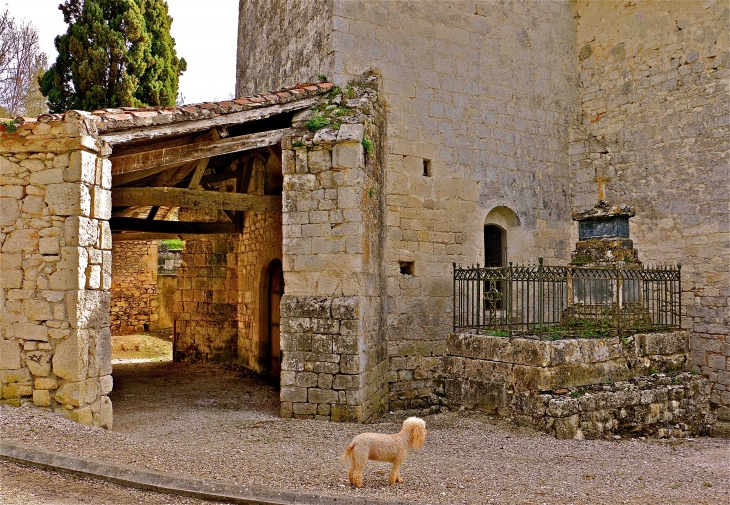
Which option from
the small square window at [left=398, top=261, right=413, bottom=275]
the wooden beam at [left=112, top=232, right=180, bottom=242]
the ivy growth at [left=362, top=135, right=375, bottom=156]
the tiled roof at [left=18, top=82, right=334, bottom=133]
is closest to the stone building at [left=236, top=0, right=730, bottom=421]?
the small square window at [left=398, top=261, right=413, bottom=275]

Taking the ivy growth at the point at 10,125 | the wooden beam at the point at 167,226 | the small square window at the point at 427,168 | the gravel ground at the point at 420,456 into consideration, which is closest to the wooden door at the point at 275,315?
the wooden beam at the point at 167,226

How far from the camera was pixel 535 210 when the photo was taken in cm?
1006

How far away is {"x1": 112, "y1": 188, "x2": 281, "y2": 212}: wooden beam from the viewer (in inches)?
290

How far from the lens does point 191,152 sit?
24.1 ft

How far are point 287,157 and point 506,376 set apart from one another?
12.5 ft

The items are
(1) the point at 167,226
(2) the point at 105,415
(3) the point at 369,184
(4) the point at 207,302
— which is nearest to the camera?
(2) the point at 105,415

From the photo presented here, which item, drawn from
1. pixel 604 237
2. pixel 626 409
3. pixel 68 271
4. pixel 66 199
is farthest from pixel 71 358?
pixel 604 237

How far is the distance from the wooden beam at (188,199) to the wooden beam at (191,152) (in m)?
0.46

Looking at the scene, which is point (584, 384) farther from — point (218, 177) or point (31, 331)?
point (218, 177)

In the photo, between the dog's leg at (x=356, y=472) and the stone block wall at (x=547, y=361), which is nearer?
the dog's leg at (x=356, y=472)

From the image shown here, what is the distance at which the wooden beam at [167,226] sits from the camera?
9.09 meters

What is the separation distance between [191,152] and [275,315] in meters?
4.32

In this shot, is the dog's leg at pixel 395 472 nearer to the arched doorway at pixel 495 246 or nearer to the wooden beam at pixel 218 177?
the arched doorway at pixel 495 246

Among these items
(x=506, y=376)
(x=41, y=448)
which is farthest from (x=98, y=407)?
(x=506, y=376)
